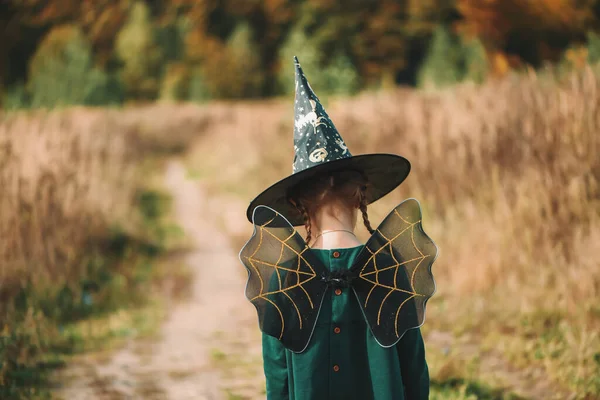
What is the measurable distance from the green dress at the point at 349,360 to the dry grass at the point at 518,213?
143 cm

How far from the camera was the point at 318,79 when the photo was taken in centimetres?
1257

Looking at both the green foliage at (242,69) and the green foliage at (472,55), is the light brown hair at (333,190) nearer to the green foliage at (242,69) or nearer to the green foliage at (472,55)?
the green foliage at (472,55)

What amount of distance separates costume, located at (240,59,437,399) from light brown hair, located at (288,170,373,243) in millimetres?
33

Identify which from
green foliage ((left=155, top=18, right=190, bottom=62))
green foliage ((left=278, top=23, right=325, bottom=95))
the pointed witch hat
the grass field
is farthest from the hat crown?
green foliage ((left=155, top=18, right=190, bottom=62))

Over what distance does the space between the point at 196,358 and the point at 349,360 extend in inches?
85.1

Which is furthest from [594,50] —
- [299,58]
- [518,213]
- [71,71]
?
[71,71]

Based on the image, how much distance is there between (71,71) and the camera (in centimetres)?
2025

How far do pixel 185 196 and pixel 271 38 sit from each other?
19825mm

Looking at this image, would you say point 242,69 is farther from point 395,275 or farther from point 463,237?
point 395,275

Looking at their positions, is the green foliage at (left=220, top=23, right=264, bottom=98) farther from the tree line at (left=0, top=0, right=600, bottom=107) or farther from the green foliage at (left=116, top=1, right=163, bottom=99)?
Answer: the green foliage at (left=116, top=1, right=163, bottom=99)

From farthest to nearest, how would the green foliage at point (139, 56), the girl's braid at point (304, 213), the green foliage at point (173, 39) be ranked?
the green foliage at point (173, 39), the green foliage at point (139, 56), the girl's braid at point (304, 213)

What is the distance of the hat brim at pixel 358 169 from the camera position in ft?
5.09

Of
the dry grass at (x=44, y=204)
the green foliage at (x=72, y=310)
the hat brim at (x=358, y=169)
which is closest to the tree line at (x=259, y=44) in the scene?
the dry grass at (x=44, y=204)

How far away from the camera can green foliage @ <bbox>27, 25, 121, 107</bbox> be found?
61.3ft
